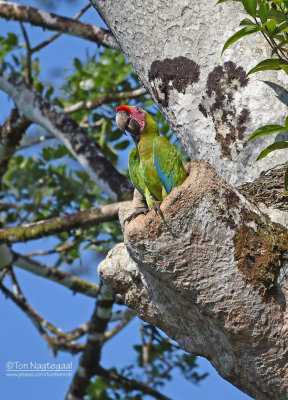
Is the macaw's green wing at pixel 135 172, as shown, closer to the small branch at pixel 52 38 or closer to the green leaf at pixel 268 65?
the green leaf at pixel 268 65

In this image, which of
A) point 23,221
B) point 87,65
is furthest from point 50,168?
point 87,65

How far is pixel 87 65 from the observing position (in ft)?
20.3

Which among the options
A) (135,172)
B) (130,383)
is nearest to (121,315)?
(130,383)

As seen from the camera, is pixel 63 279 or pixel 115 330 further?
pixel 115 330

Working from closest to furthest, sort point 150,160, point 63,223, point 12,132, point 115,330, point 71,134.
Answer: point 150,160
point 63,223
point 71,134
point 12,132
point 115,330

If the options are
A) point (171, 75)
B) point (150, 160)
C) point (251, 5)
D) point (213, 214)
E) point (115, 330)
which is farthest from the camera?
point (115, 330)

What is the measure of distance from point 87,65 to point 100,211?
2.21 m

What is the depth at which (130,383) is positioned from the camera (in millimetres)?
5641

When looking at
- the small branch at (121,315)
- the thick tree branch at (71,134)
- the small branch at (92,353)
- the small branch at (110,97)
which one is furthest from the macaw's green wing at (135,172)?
the small branch at (121,315)

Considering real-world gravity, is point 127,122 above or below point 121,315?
below

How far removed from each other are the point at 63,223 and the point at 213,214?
2.50 m

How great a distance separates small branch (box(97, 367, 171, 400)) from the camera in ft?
18.2

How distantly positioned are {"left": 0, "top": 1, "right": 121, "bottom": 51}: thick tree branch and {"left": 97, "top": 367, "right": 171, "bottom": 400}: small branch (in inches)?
119

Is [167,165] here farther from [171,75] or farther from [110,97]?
[110,97]
